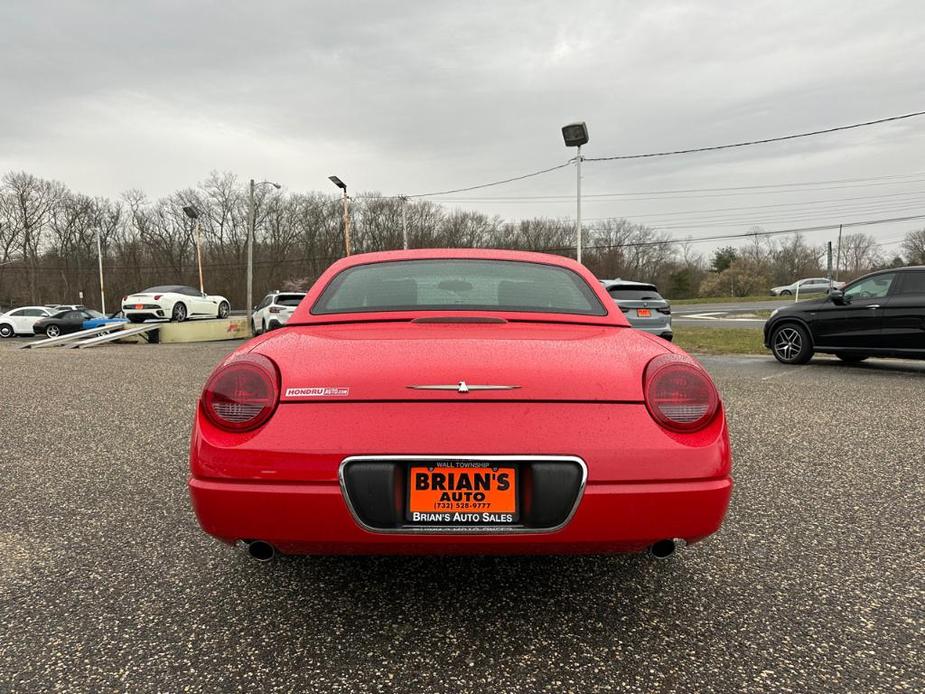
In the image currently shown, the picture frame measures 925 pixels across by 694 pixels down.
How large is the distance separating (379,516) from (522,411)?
0.54m

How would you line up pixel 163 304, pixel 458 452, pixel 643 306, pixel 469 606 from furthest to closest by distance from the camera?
pixel 163 304, pixel 643 306, pixel 469 606, pixel 458 452

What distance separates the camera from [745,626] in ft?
6.72

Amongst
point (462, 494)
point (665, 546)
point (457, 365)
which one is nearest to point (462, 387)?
point (457, 365)

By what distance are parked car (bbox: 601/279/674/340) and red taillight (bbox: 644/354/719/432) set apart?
9.11 metres

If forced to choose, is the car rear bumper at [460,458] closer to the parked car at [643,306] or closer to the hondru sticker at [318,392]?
the hondru sticker at [318,392]

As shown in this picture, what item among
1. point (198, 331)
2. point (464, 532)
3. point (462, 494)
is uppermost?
point (462, 494)

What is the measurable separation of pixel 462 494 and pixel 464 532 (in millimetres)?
112

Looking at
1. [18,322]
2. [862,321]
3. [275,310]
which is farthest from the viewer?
[18,322]

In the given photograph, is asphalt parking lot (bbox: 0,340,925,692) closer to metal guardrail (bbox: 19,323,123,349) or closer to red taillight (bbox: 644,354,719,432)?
red taillight (bbox: 644,354,719,432)

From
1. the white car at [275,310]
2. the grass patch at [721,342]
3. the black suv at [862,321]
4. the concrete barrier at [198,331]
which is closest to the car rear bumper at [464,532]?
the black suv at [862,321]

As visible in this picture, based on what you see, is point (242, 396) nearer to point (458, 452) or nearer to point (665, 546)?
point (458, 452)

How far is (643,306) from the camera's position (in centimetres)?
1125

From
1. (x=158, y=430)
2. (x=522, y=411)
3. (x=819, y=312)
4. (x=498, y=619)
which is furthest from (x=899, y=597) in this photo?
(x=819, y=312)

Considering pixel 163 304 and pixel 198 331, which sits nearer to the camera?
pixel 198 331
